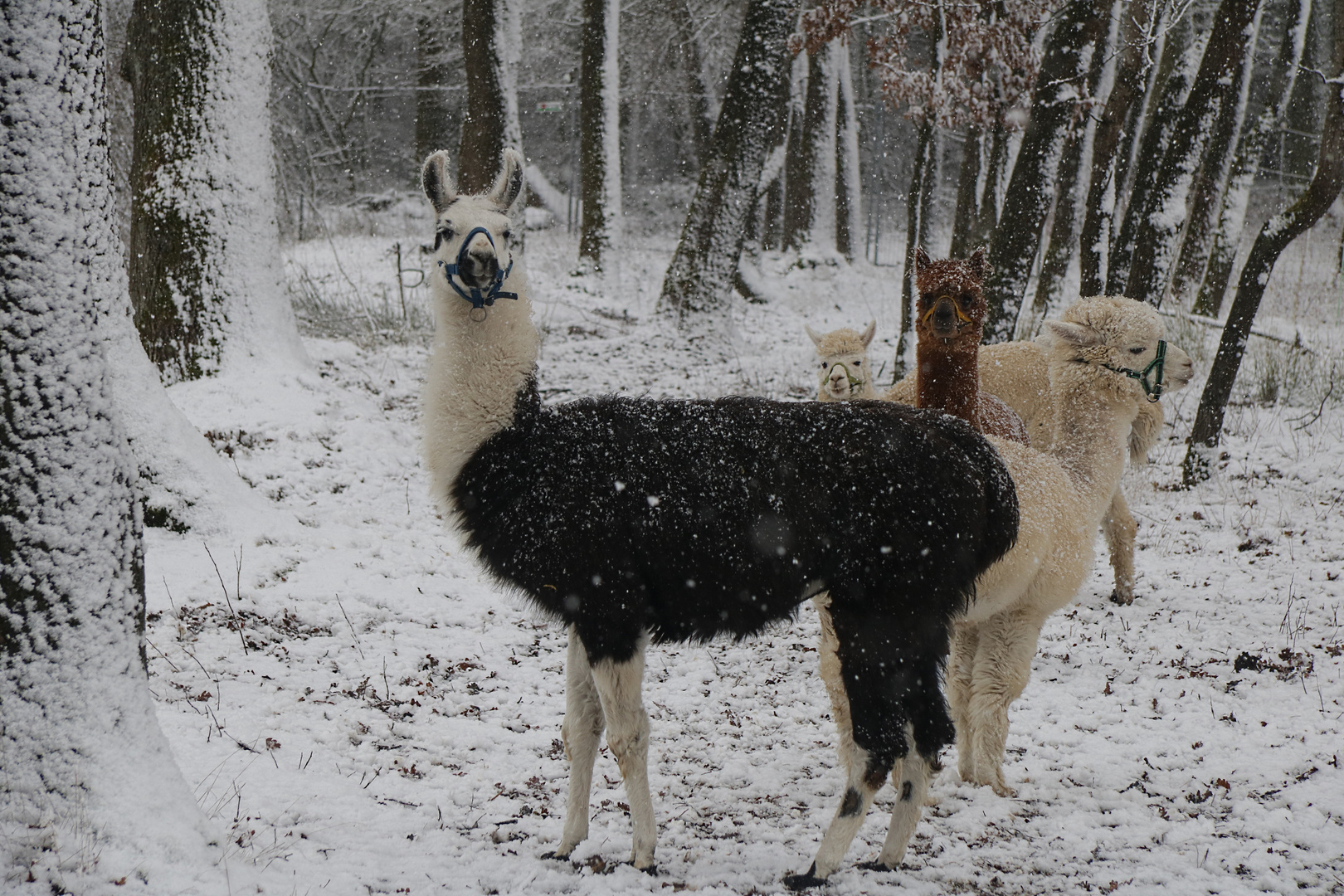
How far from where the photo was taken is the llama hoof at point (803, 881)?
3135 millimetres

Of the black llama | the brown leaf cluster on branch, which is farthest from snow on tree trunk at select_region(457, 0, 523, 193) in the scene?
the black llama

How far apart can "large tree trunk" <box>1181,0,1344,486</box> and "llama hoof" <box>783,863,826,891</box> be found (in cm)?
597

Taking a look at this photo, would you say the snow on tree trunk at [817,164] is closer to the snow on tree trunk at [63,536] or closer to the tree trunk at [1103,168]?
the tree trunk at [1103,168]

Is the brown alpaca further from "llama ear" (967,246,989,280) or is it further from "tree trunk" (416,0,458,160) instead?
"tree trunk" (416,0,458,160)

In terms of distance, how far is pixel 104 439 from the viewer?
8.87 ft

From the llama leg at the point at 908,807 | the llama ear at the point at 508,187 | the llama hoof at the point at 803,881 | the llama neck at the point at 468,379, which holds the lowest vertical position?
the llama hoof at the point at 803,881

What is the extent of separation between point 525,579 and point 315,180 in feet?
68.4

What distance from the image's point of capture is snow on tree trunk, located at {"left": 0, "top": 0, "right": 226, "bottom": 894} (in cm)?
249

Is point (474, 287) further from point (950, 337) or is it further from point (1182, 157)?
point (1182, 157)

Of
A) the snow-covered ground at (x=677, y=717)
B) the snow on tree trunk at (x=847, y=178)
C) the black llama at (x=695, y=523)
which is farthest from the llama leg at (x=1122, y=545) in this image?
the snow on tree trunk at (x=847, y=178)

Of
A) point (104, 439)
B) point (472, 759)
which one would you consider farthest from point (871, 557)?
point (104, 439)

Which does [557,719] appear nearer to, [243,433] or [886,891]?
[886,891]

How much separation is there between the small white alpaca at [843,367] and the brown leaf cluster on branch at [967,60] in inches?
230

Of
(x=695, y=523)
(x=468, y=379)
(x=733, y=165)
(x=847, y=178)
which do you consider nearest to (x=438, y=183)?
(x=468, y=379)
